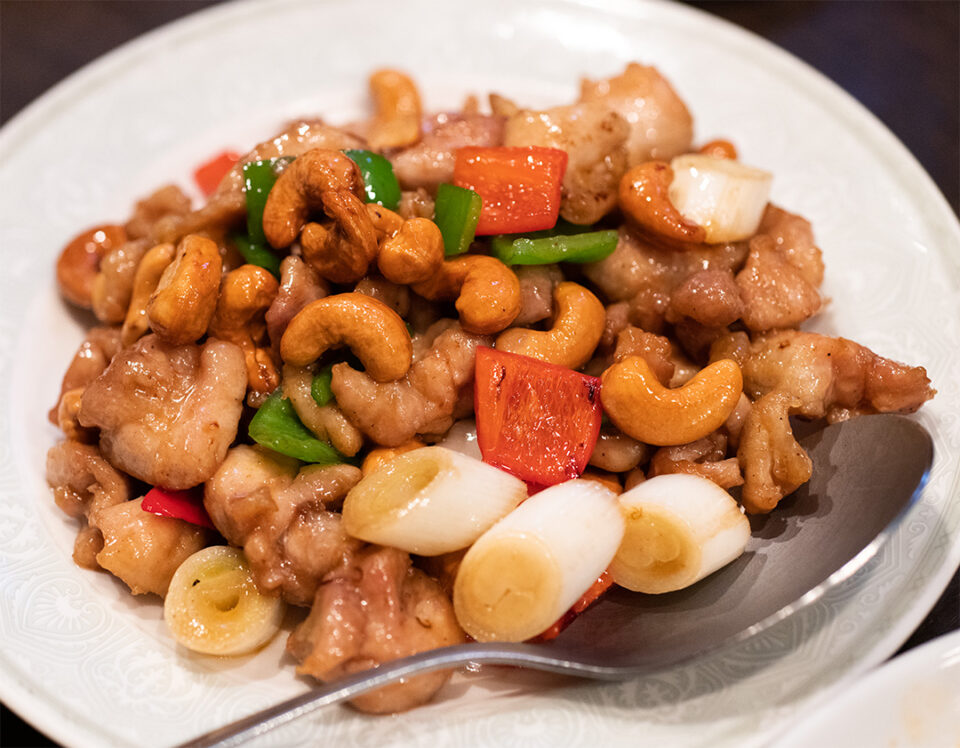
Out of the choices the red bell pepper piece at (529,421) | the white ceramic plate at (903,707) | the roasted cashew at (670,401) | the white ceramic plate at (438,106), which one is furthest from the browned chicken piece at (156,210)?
the white ceramic plate at (903,707)

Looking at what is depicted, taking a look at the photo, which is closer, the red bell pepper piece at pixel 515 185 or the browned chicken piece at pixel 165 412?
the browned chicken piece at pixel 165 412

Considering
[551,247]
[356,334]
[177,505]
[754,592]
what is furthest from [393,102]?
[754,592]

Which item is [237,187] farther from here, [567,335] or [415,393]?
[567,335]

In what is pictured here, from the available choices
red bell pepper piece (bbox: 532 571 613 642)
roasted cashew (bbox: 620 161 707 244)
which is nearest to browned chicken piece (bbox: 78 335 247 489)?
red bell pepper piece (bbox: 532 571 613 642)

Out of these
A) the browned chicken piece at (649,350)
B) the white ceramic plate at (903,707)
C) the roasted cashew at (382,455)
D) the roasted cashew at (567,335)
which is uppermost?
the roasted cashew at (567,335)

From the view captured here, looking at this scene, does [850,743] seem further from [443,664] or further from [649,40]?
[649,40]

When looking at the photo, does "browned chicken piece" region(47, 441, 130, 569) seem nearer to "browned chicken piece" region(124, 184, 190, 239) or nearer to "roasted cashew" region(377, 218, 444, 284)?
"browned chicken piece" region(124, 184, 190, 239)

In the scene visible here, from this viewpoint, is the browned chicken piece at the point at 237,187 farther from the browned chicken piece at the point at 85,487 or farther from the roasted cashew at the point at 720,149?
the roasted cashew at the point at 720,149
